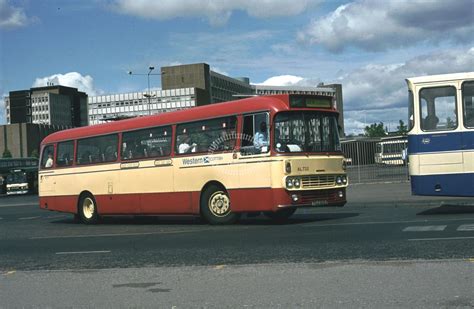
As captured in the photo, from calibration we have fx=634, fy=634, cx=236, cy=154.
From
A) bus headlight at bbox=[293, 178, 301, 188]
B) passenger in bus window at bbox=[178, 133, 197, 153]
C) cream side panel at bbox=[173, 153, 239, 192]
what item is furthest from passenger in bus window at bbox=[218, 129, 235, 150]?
bus headlight at bbox=[293, 178, 301, 188]

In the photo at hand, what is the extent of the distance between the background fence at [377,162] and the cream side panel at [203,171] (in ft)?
40.3

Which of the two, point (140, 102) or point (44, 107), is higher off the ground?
point (44, 107)

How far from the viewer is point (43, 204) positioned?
21359 mm

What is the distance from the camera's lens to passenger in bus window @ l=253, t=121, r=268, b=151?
48.4ft

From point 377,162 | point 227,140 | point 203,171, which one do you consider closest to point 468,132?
point 227,140

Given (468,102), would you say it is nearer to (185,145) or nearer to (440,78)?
(440,78)

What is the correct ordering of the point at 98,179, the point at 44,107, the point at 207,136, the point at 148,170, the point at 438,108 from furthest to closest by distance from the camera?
1. the point at 44,107
2. the point at 98,179
3. the point at 148,170
4. the point at 207,136
5. the point at 438,108

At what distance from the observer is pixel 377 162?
29719mm

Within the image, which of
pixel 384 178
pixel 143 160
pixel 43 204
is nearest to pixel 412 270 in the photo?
pixel 143 160

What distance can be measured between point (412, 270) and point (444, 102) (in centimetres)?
873

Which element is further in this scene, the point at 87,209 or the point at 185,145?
the point at 87,209

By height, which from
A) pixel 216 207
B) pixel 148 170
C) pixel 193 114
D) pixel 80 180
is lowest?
pixel 216 207

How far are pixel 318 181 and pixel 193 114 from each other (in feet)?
12.4

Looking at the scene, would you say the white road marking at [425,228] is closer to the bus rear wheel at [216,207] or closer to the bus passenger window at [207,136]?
the bus rear wheel at [216,207]
